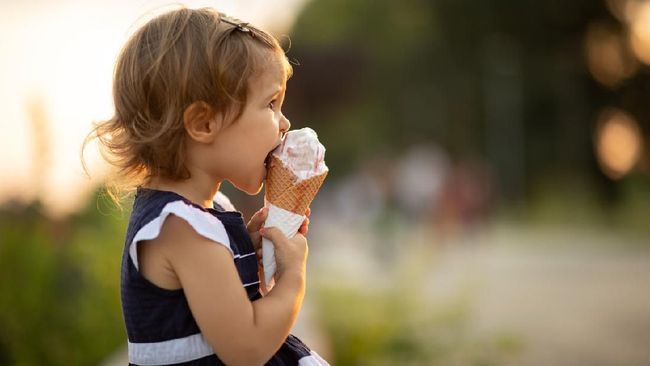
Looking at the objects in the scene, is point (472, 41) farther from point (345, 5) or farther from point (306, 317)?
point (306, 317)

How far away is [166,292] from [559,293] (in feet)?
29.5

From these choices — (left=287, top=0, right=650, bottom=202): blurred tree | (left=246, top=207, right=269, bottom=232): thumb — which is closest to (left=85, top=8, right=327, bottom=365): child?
(left=246, top=207, right=269, bottom=232): thumb

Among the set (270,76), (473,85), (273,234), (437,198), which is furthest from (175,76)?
(473,85)

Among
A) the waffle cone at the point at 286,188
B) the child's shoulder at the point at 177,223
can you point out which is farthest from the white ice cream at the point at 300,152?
the child's shoulder at the point at 177,223

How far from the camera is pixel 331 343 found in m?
5.64

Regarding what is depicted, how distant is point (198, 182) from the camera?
235cm

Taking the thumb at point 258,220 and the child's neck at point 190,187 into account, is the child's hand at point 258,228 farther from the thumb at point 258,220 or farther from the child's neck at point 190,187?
the child's neck at point 190,187

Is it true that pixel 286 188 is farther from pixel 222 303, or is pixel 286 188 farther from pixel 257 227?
pixel 222 303

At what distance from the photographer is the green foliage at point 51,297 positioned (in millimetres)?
5273

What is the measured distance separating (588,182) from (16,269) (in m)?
26.9

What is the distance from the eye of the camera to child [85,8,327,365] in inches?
86.4

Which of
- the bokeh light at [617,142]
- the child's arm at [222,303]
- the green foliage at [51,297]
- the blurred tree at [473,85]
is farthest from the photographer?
the blurred tree at [473,85]

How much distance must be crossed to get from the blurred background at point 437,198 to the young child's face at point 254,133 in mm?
383

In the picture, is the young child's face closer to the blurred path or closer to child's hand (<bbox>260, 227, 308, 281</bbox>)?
child's hand (<bbox>260, 227, 308, 281</bbox>)
